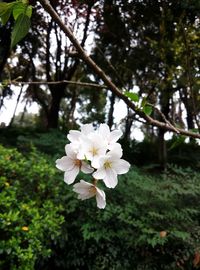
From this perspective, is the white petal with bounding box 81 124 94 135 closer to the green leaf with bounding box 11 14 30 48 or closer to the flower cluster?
the flower cluster

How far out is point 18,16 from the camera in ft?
2.05

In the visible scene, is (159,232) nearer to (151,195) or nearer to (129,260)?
(129,260)

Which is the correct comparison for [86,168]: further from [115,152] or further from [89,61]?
[89,61]

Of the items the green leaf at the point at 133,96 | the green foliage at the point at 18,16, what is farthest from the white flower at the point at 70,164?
the green foliage at the point at 18,16

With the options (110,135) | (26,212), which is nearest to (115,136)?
(110,135)

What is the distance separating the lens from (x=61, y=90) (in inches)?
442

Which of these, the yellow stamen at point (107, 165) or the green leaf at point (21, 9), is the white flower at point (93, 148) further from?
the green leaf at point (21, 9)

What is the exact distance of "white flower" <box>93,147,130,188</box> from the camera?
752 millimetres

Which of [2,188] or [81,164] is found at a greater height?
[81,164]

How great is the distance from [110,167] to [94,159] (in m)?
0.07

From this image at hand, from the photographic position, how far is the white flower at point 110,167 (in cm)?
75

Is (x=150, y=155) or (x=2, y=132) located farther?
(x=2, y=132)

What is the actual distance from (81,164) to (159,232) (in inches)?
111

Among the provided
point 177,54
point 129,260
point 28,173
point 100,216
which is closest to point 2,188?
point 28,173
